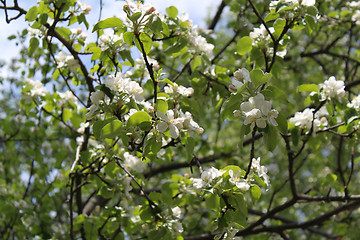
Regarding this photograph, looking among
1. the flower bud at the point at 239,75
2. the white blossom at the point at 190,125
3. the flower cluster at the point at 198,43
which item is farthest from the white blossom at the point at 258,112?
the flower cluster at the point at 198,43

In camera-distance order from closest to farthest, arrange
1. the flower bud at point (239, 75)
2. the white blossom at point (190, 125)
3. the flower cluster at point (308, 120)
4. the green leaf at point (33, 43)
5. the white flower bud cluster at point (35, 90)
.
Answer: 1. the flower bud at point (239, 75)
2. the white blossom at point (190, 125)
3. the flower cluster at point (308, 120)
4. the green leaf at point (33, 43)
5. the white flower bud cluster at point (35, 90)

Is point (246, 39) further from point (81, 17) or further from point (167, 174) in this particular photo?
point (167, 174)

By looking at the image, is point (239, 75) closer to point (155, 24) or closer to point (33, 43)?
point (155, 24)

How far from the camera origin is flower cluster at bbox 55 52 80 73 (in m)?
2.53

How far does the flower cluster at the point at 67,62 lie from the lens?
253 cm

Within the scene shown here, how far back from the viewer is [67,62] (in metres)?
2.54

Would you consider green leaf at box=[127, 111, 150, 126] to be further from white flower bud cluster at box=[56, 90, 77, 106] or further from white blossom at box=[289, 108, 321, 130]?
white flower bud cluster at box=[56, 90, 77, 106]

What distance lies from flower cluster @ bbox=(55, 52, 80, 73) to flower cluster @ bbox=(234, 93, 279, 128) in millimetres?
1569

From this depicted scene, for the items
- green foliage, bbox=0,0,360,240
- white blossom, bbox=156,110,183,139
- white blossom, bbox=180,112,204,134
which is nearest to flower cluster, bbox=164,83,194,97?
green foliage, bbox=0,0,360,240

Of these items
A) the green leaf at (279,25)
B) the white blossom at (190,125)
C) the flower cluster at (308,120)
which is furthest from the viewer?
the flower cluster at (308,120)

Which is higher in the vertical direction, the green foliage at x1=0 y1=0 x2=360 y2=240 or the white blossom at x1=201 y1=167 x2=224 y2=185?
the green foliage at x1=0 y1=0 x2=360 y2=240

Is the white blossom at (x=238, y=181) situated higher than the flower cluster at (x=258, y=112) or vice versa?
the flower cluster at (x=258, y=112)

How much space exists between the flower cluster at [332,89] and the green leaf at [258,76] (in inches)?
38.0

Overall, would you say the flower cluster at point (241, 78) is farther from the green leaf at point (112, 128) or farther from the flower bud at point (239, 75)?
the green leaf at point (112, 128)
